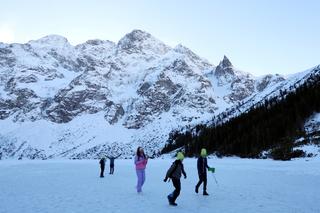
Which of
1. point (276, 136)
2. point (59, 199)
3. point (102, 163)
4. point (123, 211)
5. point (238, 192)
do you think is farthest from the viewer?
point (276, 136)

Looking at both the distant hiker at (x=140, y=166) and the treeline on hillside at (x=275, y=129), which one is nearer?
the distant hiker at (x=140, y=166)

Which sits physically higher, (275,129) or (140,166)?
(275,129)

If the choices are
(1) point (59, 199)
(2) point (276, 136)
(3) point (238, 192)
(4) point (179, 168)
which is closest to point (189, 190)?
(3) point (238, 192)

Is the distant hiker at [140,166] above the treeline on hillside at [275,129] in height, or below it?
below

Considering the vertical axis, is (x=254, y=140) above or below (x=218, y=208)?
above

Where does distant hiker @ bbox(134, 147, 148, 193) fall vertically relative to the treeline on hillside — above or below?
below

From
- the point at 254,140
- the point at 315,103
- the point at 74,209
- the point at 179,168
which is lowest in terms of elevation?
the point at 74,209

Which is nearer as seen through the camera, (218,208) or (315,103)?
(218,208)

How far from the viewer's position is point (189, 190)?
2166 centimetres

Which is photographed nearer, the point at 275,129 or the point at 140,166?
the point at 140,166

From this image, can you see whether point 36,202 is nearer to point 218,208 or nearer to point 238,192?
point 218,208

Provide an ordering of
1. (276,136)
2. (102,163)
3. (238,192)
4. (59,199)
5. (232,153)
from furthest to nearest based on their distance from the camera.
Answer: (232,153) < (276,136) < (102,163) < (238,192) < (59,199)

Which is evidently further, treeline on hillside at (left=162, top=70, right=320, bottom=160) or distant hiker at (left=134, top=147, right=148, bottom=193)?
treeline on hillside at (left=162, top=70, right=320, bottom=160)

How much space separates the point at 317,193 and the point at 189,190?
6574 millimetres
